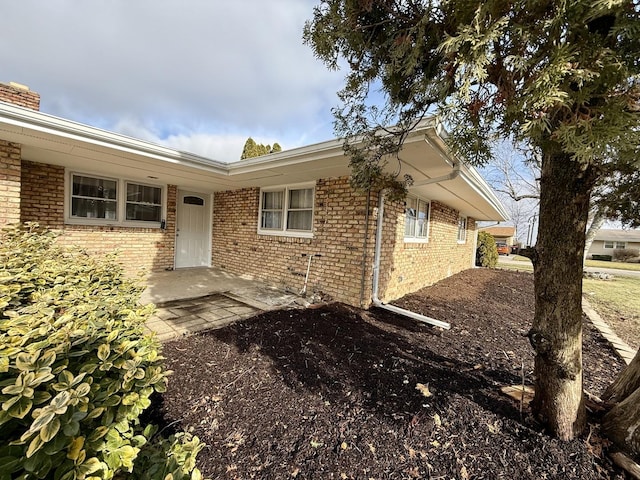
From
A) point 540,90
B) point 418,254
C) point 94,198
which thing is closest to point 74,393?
point 540,90

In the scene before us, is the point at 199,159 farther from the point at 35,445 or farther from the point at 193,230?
the point at 35,445

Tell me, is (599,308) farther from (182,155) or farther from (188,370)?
(182,155)

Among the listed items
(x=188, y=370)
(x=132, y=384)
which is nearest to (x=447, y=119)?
(x=132, y=384)

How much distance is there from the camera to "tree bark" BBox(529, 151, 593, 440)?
5.73 feet

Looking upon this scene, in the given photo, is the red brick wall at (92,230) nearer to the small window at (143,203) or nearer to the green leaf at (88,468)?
the small window at (143,203)

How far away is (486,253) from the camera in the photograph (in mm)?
15047

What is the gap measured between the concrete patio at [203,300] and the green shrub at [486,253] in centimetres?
1387

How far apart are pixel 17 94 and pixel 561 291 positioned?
973 centimetres

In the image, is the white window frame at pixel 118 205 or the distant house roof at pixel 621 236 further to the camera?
the distant house roof at pixel 621 236

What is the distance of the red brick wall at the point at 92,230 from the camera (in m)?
5.33

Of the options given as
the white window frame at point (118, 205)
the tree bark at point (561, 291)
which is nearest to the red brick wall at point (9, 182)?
the white window frame at point (118, 205)

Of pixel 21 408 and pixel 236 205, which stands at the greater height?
pixel 236 205

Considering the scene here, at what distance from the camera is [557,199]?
1771mm

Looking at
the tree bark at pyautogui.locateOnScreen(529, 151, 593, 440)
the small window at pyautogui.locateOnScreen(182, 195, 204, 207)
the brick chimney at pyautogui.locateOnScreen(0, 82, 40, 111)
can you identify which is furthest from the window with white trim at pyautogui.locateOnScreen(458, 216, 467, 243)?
the brick chimney at pyautogui.locateOnScreen(0, 82, 40, 111)
